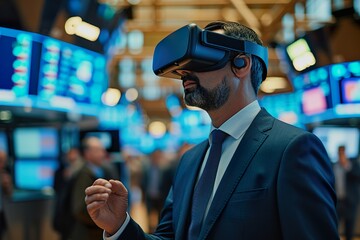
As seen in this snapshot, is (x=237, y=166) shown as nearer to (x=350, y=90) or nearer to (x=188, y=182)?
(x=188, y=182)

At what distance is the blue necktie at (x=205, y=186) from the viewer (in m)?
1.75

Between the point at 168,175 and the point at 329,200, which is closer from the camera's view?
the point at 329,200

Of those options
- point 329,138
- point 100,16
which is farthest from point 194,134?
point 100,16

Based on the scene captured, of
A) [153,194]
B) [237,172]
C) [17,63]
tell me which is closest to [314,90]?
[17,63]

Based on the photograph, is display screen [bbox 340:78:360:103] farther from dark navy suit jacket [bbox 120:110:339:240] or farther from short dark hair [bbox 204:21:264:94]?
dark navy suit jacket [bbox 120:110:339:240]

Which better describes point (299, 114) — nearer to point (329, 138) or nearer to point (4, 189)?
point (329, 138)

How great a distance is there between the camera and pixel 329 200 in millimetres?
1602

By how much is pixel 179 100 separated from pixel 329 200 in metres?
14.1

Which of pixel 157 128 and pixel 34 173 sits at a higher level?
pixel 157 128

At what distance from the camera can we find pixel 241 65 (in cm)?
183

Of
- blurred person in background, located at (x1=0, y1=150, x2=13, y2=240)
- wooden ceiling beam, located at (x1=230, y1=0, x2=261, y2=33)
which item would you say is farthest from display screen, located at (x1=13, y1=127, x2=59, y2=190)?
wooden ceiling beam, located at (x1=230, y1=0, x2=261, y2=33)

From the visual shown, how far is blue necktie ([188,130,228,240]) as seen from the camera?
1754 millimetres

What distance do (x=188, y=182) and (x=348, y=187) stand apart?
6.16 m

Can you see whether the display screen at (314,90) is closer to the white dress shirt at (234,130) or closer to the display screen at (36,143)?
the display screen at (36,143)
